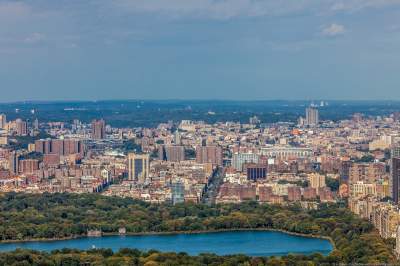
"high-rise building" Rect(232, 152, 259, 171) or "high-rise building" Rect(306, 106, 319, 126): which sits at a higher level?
"high-rise building" Rect(306, 106, 319, 126)

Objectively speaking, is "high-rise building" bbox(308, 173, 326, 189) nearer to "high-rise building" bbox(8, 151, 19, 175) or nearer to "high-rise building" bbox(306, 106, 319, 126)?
"high-rise building" bbox(8, 151, 19, 175)

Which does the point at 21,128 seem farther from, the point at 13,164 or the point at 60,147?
the point at 13,164

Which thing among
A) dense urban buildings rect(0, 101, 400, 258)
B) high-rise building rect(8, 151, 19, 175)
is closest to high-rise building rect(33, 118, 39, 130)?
dense urban buildings rect(0, 101, 400, 258)

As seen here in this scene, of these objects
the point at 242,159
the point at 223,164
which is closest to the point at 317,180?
the point at 242,159

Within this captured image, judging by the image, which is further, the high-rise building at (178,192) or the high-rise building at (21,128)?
the high-rise building at (21,128)

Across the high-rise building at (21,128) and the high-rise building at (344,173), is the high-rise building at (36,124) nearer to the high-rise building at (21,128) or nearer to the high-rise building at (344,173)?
the high-rise building at (21,128)

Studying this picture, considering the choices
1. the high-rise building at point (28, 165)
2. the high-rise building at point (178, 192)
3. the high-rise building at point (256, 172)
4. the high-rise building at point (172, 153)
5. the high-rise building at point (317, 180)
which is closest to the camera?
the high-rise building at point (178, 192)

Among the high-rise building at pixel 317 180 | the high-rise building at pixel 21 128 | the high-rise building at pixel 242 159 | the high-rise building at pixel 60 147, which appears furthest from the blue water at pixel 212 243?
the high-rise building at pixel 21 128
